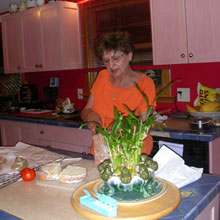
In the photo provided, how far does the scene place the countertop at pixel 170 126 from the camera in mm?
2150

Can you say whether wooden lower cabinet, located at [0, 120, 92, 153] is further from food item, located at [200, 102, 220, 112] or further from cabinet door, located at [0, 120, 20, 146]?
food item, located at [200, 102, 220, 112]

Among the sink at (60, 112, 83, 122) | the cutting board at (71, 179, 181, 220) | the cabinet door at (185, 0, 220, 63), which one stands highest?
the cabinet door at (185, 0, 220, 63)

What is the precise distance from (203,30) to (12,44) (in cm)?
248

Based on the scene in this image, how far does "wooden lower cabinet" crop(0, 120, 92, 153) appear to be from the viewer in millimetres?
2939

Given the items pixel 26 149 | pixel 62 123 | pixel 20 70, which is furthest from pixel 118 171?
pixel 20 70

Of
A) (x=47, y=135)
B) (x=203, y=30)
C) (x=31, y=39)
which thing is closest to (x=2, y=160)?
(x=47, y=135)

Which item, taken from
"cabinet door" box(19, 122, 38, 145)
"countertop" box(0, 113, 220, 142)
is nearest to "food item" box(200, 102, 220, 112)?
"countertop" box(0, 113, 220, 142)

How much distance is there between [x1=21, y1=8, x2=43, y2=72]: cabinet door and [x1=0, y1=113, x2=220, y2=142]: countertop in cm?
67

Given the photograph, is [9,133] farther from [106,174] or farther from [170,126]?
[106,174]

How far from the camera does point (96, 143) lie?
1479 mm

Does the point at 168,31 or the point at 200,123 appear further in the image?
the point at 168,31

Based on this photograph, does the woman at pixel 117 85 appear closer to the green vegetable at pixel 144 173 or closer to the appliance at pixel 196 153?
the appliance at pixel 196 153

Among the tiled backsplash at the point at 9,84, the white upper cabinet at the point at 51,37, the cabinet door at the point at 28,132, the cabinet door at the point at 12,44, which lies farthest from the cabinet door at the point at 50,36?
the tiled backsplash at the point at 9,84

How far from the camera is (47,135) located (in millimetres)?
3246
